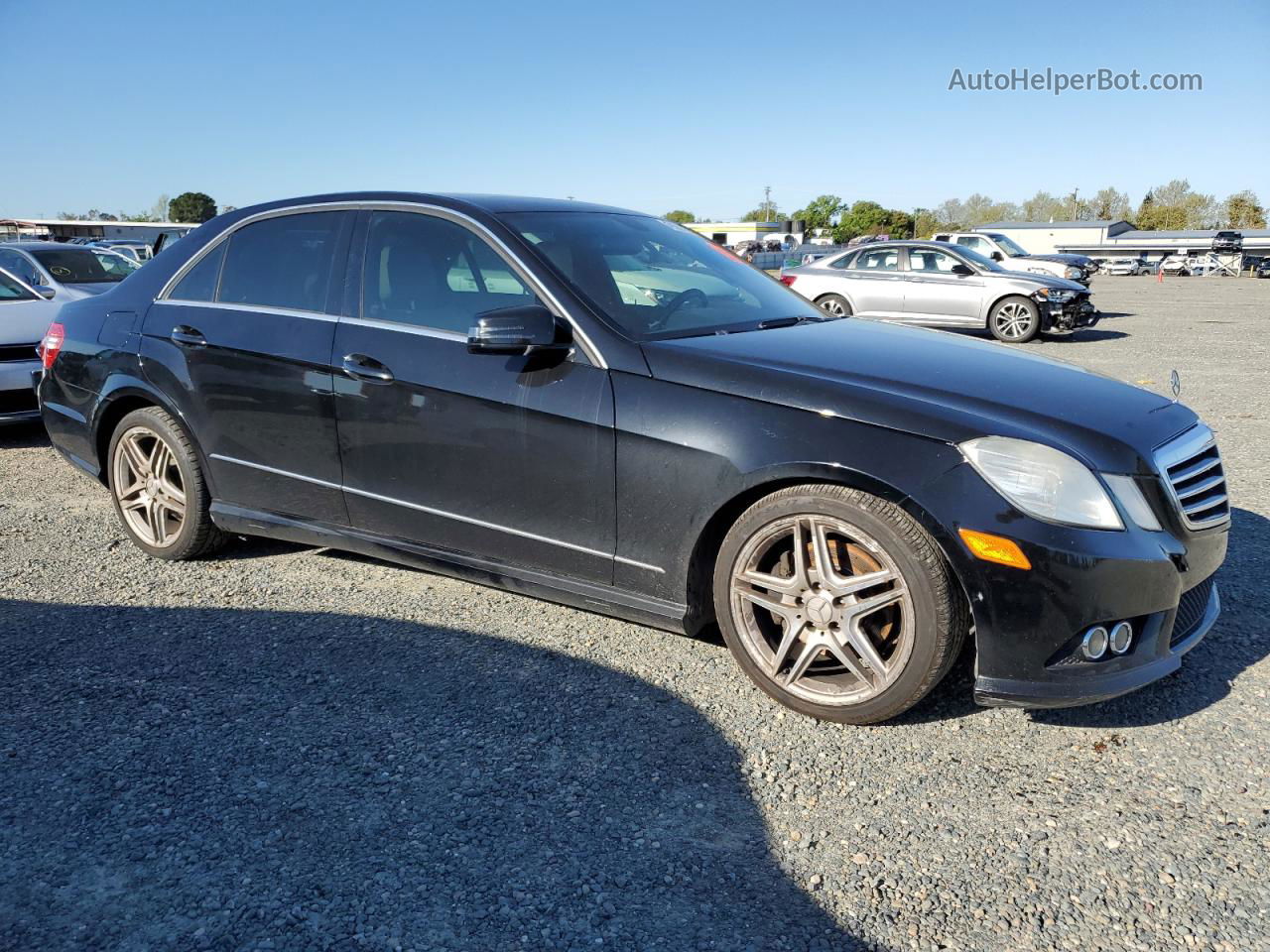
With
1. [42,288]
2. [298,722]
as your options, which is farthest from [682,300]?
[42,288]

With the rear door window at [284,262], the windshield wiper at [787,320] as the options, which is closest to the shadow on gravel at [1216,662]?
the windshield wiper at [787,320]

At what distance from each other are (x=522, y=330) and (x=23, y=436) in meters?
6.60

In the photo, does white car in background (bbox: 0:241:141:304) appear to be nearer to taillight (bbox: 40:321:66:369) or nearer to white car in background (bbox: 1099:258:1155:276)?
taillight (bbox: 40:321:66:369)

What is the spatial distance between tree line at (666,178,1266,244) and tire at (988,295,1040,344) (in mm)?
85479

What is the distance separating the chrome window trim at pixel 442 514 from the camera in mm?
3512

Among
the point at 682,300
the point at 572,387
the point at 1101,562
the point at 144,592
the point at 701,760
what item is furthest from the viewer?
the point at 144,592

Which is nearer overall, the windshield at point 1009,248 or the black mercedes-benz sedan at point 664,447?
the black mercedes-benz sedan at point 664,447

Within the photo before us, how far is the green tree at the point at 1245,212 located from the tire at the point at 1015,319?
114 meters

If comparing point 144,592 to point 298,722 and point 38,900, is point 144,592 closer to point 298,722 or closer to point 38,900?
point 298,722

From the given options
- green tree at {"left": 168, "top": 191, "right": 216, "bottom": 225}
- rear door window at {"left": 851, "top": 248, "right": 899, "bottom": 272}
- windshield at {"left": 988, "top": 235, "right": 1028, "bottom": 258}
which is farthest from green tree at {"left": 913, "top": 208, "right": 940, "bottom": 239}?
rear door window at {"left": 851, "top": 248, "right": 899, "bottom": 272}

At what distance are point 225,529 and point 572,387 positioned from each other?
2093mm

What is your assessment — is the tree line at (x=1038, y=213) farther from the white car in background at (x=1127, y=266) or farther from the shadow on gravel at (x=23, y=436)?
the shadow on gravel at (x=23, y=436)

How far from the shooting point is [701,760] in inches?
120

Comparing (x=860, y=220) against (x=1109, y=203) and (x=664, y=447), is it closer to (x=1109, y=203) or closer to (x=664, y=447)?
(x=1109, y=203)
